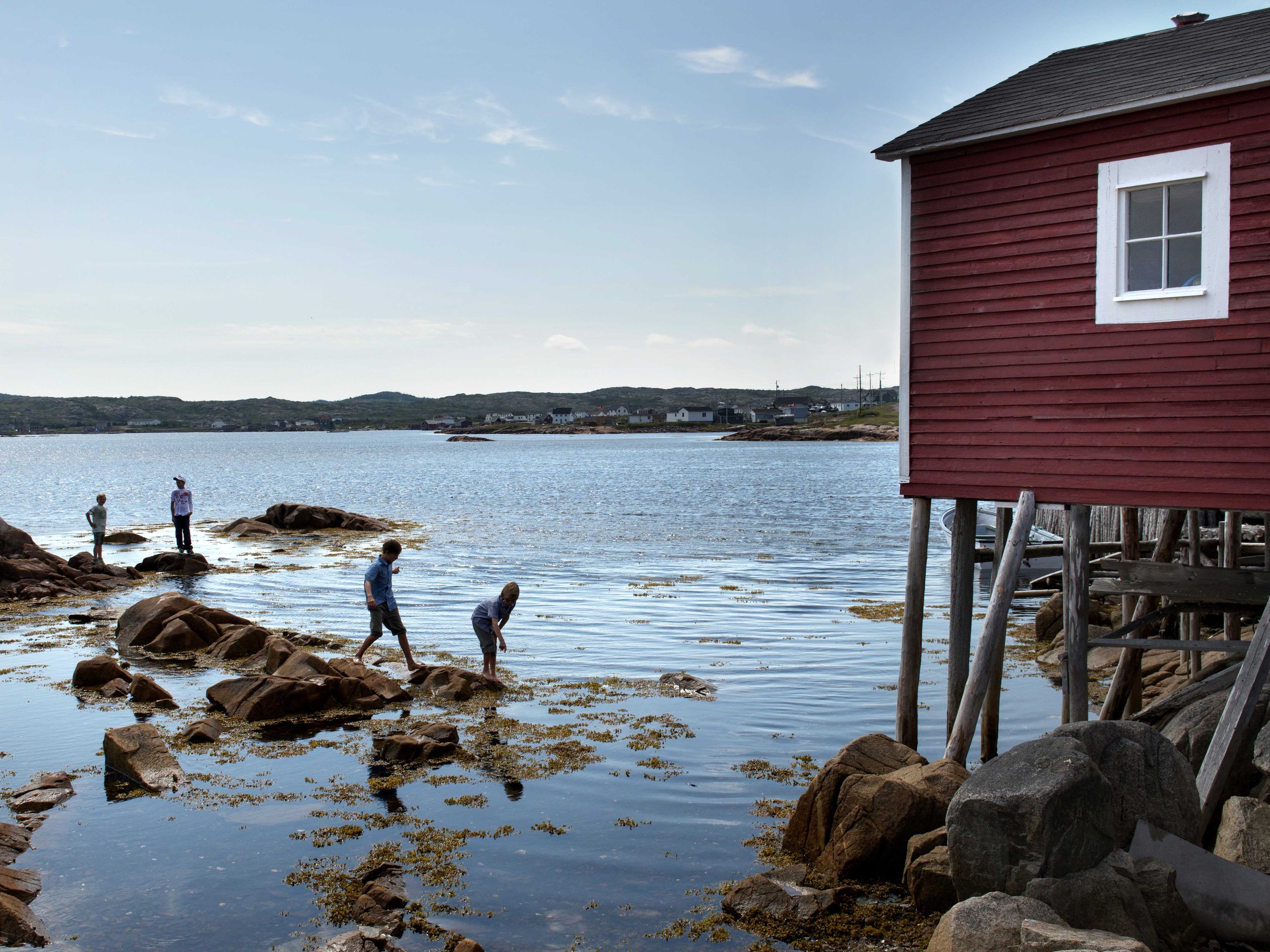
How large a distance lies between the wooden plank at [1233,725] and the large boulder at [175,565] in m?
28.8

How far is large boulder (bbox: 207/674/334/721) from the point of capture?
15086mm

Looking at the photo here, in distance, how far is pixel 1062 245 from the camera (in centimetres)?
1127

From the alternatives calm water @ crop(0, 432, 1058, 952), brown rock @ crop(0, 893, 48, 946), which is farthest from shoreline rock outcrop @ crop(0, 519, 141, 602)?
brown rock @ crop(0, 893, 48, 946)

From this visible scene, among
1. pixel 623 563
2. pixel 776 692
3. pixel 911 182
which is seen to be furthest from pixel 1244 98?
pixel 623 563

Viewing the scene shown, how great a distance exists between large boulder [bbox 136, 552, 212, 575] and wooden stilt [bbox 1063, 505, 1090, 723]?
88.0 ft

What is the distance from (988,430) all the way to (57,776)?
11.2 metres

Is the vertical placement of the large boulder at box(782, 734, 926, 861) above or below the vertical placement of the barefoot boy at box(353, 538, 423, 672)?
below

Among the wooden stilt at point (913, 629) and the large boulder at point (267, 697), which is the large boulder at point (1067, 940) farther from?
the large boulder at point (267, 697)

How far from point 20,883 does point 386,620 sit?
8.35 m

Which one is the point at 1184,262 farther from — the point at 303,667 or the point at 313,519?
the point at 313,519

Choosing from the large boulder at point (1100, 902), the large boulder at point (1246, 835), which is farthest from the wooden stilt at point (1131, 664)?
the large boulder at point (1100, 902)

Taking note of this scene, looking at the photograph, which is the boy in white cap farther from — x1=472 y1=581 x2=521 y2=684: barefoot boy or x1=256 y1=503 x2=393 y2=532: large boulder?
x1=472 y1=581 x2=521 y2=684: barefoot boy

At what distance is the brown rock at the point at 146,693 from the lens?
15922 mm

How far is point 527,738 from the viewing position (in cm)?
1429
